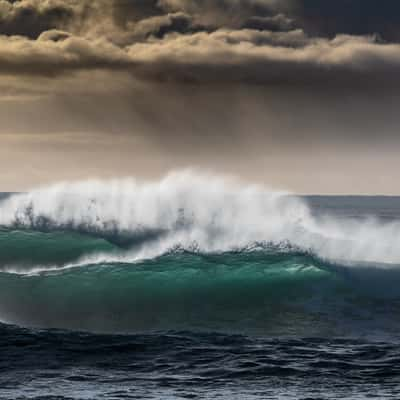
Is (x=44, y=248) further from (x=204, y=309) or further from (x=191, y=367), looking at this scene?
(x=191, y=367)

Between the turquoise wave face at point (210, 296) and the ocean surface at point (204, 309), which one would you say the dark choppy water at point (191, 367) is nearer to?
the ocean surface at point (204, 309)

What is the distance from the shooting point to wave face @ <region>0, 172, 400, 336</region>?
18.6 metres

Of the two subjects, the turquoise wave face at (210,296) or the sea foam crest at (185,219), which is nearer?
the turquoise wave face at (210,296)

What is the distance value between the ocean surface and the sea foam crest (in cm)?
12

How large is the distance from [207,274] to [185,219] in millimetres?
14642

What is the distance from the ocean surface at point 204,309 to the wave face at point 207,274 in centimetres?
7

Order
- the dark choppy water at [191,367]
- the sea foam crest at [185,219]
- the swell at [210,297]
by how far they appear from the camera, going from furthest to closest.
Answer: the sea foam crest at [185,219]
the swell at [210,297]
the dark choppy water at [191,367]

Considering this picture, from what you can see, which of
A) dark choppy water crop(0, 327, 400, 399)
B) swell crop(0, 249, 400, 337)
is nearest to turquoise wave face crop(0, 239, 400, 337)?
swell crop(0, 249, 400, 337)

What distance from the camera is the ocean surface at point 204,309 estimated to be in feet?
42.1

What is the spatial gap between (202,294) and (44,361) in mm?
7851

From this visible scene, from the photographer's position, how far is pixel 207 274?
2298cm

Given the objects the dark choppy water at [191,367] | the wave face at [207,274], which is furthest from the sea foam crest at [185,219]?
the dark choppy water at [191,367]

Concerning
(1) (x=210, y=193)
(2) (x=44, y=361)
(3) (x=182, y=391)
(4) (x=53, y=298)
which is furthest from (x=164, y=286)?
(1) (x=210, y=193)

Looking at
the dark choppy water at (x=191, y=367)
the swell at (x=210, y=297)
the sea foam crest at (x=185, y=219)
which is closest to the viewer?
the dark choppy water at (x=191, y=367)
